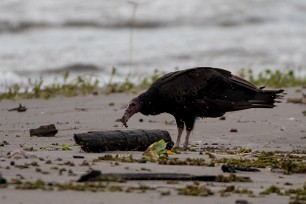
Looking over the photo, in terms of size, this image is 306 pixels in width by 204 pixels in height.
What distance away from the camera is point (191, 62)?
17.3 metres

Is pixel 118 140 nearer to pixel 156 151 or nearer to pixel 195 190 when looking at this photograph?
pixel 156 151

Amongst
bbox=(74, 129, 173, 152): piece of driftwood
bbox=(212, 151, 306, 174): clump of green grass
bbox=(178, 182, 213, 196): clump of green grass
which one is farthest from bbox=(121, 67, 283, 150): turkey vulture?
bbox=(178, 182, 213, 196): clump of green grass

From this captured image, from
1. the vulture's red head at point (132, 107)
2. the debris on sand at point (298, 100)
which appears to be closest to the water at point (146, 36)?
the debris on sand at point (298, 100)

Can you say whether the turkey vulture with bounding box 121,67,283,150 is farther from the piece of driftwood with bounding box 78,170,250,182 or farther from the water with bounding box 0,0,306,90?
the water with bounding box 0,0,306,90

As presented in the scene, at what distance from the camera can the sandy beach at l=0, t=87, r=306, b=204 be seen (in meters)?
4.88

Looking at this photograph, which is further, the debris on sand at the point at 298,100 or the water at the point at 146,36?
the water at the point at 146,36

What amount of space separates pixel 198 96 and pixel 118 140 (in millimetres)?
1066

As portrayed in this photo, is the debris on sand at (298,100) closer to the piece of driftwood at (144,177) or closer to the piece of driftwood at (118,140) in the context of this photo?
the piece of driftwood at (118,140)

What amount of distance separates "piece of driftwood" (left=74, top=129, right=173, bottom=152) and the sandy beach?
2.2 inches

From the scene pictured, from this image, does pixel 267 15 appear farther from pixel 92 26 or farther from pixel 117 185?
pixel 117 185

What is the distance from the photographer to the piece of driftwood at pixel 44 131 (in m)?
→ 7.57

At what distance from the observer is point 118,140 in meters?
6.62

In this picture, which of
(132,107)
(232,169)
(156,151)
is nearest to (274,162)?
(232,169)

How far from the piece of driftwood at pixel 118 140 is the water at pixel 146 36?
6.57 metres
